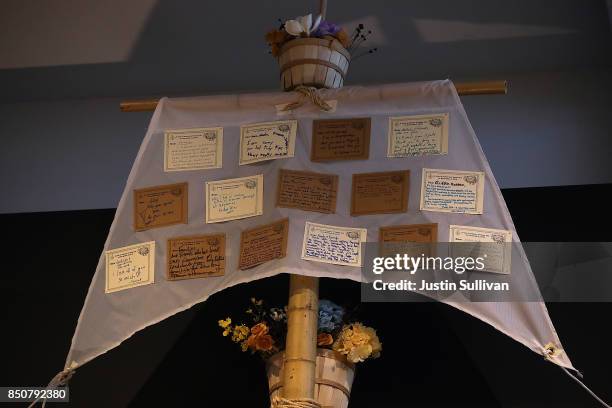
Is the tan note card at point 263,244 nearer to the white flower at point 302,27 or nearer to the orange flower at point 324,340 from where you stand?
the orange flower at point 324,340

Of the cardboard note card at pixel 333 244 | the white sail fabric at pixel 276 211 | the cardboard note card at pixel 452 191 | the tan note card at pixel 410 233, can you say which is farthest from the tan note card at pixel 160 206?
the cardboard note card at pixel 452 191

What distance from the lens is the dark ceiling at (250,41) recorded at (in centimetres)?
296

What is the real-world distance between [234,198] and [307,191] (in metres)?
0.22

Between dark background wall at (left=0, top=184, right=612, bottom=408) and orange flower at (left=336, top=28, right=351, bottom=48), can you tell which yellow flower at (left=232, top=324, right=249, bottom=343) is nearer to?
dark background wall at (left=0, top=184, right=612, bottom=408)

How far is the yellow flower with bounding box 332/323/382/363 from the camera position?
7.53ft

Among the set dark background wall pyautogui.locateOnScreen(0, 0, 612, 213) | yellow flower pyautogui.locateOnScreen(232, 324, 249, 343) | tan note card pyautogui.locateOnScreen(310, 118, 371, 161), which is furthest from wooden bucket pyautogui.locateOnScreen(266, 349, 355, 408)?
dark background wall pyautogui.locateOnScreen(0, 0, 612, 213)

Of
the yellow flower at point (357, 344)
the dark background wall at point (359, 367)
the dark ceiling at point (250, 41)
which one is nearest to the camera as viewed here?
the yellow flower at point (357, 344)

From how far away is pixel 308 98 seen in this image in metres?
2.28

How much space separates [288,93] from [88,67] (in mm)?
1287

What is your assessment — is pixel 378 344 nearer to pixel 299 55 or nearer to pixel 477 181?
pixel 477 181

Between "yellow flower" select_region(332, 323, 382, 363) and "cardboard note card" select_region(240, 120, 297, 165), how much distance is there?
0.59 m

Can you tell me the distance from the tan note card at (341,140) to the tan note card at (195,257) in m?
0.39

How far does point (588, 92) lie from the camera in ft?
10.1

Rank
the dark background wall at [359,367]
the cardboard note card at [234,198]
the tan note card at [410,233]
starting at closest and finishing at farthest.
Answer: the tan note card at [410,233] → the cardboard note card at [234,198] → the dark background wall at [359,367]
